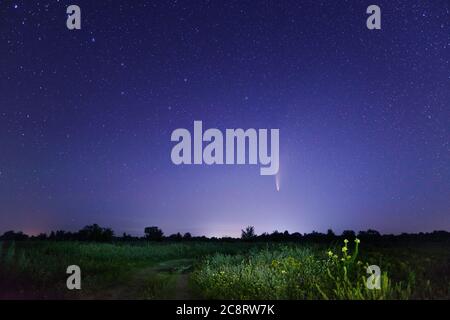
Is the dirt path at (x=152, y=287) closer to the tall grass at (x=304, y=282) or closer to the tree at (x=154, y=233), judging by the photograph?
the tall grass at (x=304, y=282)

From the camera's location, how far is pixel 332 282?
8969mm

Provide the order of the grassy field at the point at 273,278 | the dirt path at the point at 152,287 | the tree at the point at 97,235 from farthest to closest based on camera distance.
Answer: the tree at the point at 97,235, the dirt path at the point at 152,287, the grassy field at the point at 273,278

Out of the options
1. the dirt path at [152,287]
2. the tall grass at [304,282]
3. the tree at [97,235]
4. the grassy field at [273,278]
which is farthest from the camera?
the tree at [97,235]

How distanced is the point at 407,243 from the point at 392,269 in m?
3.88

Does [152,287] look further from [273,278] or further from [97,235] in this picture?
[97,235]

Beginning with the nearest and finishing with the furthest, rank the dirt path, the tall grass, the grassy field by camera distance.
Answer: the tall grass → the grassy field → the dirt path

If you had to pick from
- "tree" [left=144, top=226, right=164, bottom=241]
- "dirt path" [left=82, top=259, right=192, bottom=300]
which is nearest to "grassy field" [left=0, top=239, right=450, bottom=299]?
"dirt path" [left=82, top=259, right=192, bottom=300]

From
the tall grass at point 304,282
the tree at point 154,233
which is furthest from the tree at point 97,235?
the tall grass at point 304,282

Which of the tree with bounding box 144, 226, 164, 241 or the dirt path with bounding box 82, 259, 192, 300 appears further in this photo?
the tree with bounding box 144, 226, 164, 241

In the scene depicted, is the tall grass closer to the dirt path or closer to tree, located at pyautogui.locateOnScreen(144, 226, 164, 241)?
the dirt path

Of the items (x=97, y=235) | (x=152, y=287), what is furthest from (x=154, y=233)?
(x=152, y=287)
